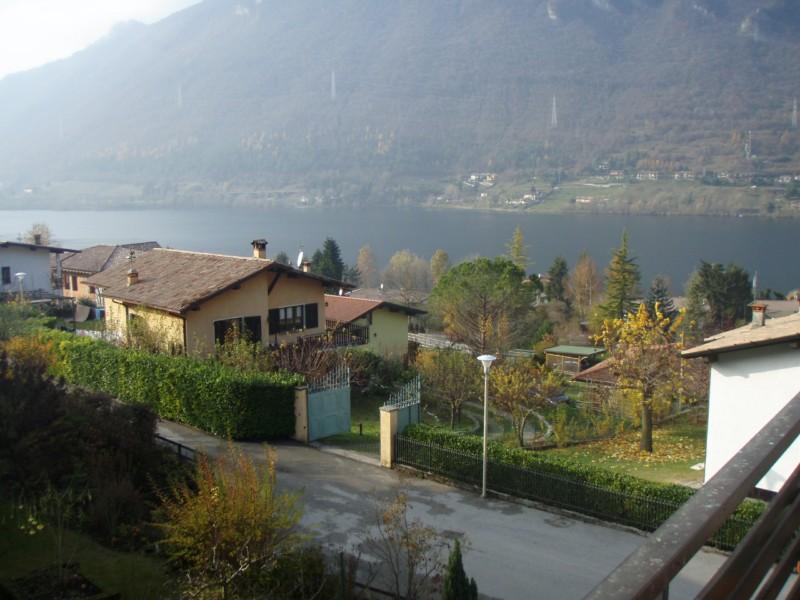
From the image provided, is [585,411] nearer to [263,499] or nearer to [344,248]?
[263,499]

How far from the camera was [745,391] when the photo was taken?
58.2 feet

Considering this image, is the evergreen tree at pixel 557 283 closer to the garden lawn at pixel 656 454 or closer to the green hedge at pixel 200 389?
the garden lawn at pixel 656 454

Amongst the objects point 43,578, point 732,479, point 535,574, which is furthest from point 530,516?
point 732,479

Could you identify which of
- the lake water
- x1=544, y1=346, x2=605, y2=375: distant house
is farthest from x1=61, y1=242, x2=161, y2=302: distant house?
the lake water

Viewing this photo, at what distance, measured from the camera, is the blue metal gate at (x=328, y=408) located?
20859mm

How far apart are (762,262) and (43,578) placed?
149530 millimetres

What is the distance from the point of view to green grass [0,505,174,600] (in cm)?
1066

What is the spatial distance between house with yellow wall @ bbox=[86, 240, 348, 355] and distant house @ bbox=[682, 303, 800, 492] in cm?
1498

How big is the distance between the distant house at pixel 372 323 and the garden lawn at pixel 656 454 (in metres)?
11.6

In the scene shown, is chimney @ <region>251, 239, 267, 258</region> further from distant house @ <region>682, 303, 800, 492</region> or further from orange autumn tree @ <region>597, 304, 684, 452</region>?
distant house @ <region>682, 303, 800, 492</region>

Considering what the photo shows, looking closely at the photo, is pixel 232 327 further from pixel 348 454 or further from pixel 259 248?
pixel 348 454

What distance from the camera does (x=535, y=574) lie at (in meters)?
13.3

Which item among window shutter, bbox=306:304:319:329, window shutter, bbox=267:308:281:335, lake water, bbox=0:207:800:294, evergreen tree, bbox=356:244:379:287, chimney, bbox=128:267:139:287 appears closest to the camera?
window shutter, bbox=267:308:281:335

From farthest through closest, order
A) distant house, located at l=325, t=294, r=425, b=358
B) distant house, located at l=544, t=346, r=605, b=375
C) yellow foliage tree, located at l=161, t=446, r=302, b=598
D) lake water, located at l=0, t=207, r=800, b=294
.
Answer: lake water, located at l=0, t=207, r=800, b=294, distant house, located at l=544, t=346, r=605, b=375, distant house, located at l=325, t=294, r=425, b=358, yellow foliage tree, located at l=161, t=446, r=302, b=598
